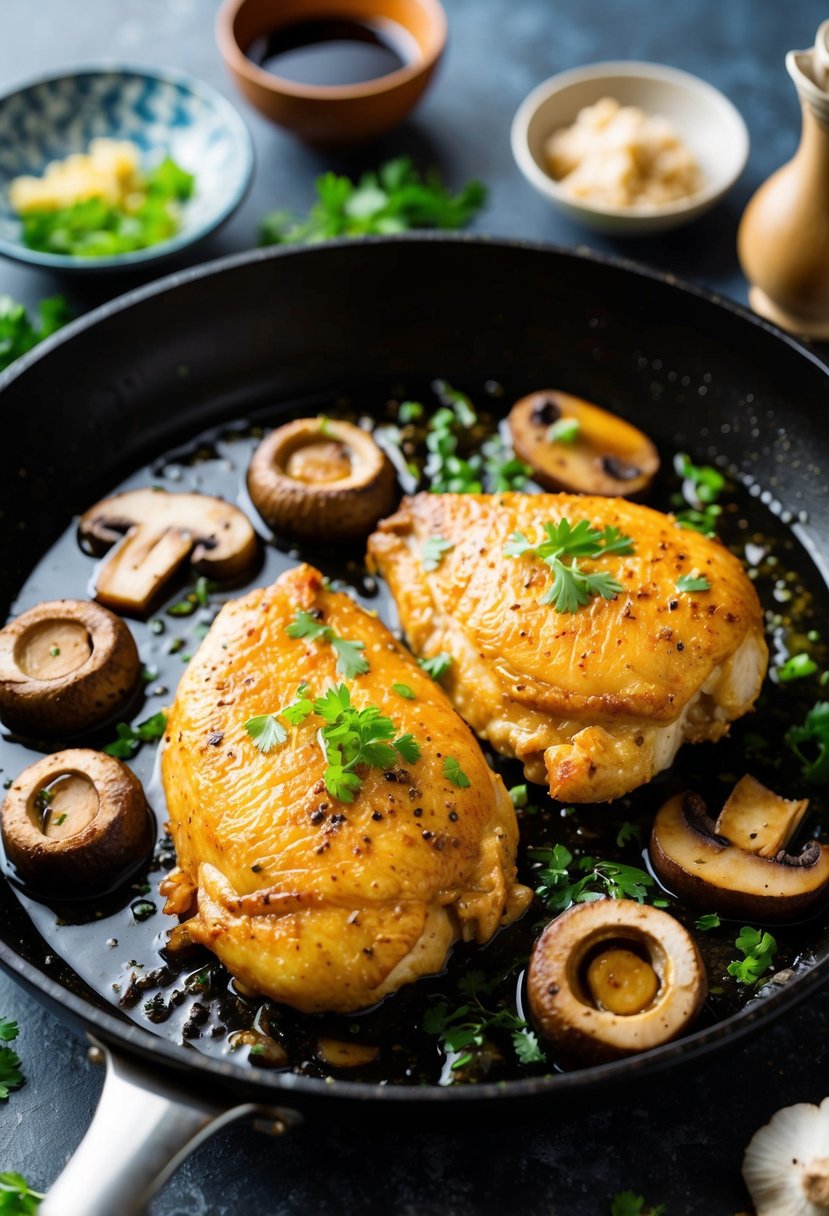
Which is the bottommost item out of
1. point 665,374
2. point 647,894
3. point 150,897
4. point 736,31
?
point 150,897

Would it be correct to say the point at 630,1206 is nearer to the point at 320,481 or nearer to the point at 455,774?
the point at 455,774

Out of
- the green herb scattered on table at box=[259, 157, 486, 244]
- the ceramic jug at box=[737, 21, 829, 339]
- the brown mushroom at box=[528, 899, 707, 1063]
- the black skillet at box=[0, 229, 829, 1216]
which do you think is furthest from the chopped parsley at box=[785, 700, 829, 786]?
the green herb scattered on table at box=[259, 157, 486, 244]

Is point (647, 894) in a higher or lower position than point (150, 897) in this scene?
higher

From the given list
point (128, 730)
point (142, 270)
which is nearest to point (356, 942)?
point (128, 730)

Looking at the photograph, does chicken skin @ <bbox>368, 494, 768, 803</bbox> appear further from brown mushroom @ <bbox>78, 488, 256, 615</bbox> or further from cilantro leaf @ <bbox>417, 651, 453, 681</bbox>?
brown mushroom @ <bbox>78, 488, 256, 615</bbox>

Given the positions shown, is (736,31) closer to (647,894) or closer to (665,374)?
(665,374)

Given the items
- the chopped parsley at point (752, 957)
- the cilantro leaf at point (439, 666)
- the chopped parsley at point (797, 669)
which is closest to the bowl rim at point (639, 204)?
the chopped parsley at point (797, 669)

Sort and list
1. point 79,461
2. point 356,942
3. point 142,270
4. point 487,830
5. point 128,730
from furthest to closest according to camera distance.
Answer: point 142,270, point 79,461, point 128,730, point 487,830, point 356,942
